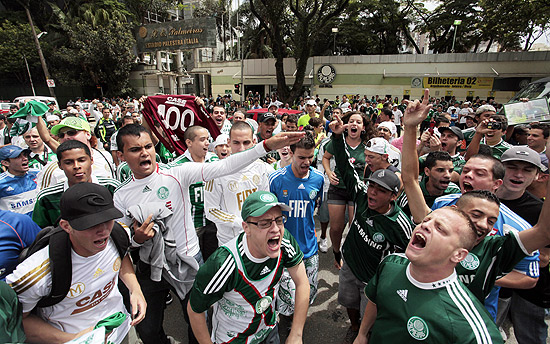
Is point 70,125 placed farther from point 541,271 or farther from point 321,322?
point 541,271

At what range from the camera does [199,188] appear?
12.7 ft

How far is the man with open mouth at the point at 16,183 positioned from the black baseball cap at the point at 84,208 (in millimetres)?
2830

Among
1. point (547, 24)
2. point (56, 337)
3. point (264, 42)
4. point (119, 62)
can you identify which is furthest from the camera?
point (264, 42)

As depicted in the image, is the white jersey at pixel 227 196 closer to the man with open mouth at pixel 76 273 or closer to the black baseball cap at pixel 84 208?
the man with open mouth at pixel 76 273

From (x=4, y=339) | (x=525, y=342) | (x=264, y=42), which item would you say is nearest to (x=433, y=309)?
(x=525, y=342)

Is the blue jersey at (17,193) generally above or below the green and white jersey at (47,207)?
below

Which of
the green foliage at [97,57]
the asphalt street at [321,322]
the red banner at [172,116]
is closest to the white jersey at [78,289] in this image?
the asphalt street at [321,322]

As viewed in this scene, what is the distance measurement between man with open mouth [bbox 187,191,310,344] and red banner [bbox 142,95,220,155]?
3.24 metres

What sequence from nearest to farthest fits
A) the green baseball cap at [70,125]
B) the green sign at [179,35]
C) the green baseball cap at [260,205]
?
1. the green baseball cap at [260,205]
2. the green baseball cap at [70,125]
3. the green sign at [179,35]

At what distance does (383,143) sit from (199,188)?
241 centimetres

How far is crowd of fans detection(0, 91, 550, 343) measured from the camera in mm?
1820

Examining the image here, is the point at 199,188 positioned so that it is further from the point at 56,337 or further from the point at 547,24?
the point at 547,24

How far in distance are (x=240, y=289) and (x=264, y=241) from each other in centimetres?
41

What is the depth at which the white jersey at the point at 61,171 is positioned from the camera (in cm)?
347
